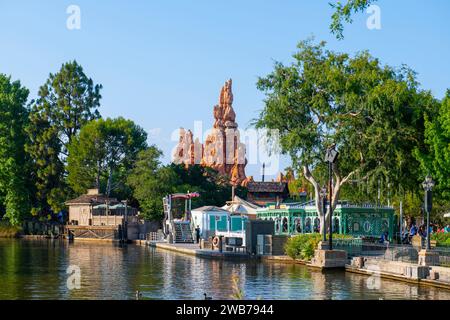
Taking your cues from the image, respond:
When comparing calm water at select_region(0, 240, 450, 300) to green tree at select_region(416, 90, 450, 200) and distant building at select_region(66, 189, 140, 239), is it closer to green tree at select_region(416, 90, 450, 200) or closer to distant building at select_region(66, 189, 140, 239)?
green tree at select_region(416, 90, 450, 200)

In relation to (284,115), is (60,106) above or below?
above

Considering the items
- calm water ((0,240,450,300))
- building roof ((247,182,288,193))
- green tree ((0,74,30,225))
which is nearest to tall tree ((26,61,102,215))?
green tree ((0,74,30,225))

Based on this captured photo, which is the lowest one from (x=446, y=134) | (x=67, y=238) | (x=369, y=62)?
(x=67, y=238)

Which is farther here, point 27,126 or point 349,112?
point 27,126

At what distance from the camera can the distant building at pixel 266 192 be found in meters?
127

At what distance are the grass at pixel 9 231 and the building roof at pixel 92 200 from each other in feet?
31.5

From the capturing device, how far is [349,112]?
50.5m

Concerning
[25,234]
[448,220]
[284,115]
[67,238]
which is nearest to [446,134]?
[284,115]

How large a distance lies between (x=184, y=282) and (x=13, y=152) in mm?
72701

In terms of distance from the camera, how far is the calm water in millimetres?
29172

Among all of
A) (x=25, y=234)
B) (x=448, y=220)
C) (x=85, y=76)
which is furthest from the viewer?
(x=85, y=76)

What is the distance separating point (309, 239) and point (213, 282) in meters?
10.9

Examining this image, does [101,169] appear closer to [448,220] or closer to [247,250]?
[448,220]

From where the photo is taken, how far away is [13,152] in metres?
102
